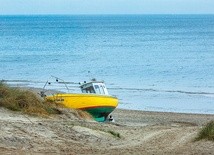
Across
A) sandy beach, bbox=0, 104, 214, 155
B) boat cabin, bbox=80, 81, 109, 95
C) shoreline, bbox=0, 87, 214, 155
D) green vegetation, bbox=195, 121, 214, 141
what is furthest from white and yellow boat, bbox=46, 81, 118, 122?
green vegetation, bbox=195, 121, 214, 141

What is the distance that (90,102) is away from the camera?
2428 centimetres

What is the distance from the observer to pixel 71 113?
20.4 meters

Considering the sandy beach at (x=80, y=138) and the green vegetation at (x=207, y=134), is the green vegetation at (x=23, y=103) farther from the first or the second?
the green vegetation at (x=207, y=134)

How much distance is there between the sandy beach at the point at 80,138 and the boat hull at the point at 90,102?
3.19 m

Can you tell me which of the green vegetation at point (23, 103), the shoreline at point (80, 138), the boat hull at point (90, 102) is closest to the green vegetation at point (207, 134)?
the shoreline at point (80, 138)

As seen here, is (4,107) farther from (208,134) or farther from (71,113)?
(208,134)

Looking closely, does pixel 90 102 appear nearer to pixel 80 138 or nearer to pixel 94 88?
pixel 94 88

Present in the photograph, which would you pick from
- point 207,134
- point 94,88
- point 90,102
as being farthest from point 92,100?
point 207,134

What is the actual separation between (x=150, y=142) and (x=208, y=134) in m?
1.59

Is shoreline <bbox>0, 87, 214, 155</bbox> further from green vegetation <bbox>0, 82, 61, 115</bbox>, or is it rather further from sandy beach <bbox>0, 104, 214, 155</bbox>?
green vegetation <bbox>0, 82, 61, 115</bbox>

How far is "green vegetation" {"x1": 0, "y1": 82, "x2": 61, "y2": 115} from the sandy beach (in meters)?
0.31

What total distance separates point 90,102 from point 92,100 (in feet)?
0.50

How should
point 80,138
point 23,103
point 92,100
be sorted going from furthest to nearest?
point 92,100 < point 23,103 < point 80,138

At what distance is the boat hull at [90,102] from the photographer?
78.2 ft
